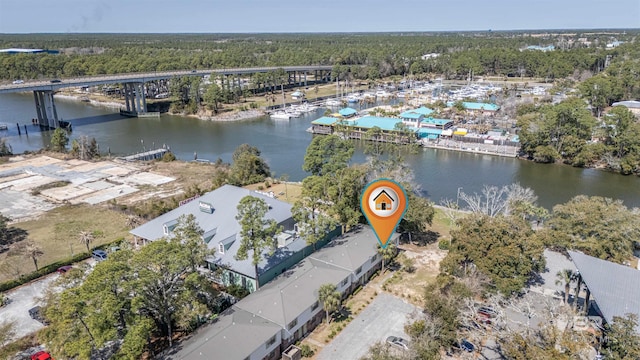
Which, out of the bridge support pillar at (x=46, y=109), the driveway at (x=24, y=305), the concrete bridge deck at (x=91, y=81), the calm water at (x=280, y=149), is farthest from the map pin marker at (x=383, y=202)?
the bridge support pillar at (x=46, y=109)

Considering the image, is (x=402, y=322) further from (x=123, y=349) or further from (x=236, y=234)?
(x=123, y=349)

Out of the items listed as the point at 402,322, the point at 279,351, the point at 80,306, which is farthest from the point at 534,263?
the point at 80,306

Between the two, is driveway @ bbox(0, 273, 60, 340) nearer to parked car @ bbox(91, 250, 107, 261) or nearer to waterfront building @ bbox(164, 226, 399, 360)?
parked car @ bbox(91, 250, 107, 261)

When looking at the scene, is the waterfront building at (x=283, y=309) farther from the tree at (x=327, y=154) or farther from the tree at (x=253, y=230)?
the tree at (x=327, y=154)

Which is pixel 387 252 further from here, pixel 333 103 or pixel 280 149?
pixel 333 103

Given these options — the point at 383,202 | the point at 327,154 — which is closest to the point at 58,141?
the point at 327,154

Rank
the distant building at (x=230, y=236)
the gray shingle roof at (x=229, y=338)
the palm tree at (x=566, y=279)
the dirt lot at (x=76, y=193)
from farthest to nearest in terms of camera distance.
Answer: the dirt lot at (x=76, y=193) → the distant building at (x=230, y=236) → the palm tree at (x=566, y=279) → the gray shingle roof at (x=229, y=338)
